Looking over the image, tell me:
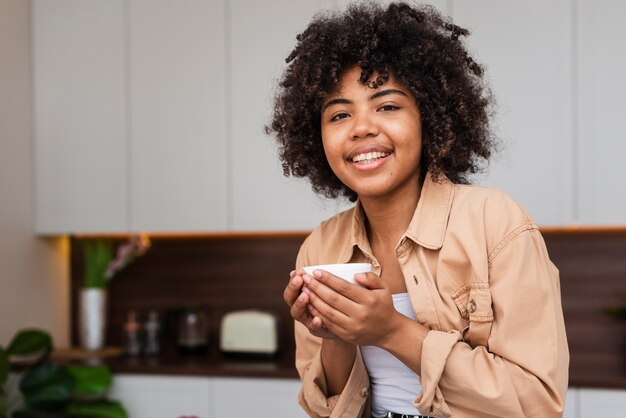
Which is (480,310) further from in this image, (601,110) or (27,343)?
(27,343)

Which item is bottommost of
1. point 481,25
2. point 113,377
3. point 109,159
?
point 113,377

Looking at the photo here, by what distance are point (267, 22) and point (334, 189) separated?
1817 mm

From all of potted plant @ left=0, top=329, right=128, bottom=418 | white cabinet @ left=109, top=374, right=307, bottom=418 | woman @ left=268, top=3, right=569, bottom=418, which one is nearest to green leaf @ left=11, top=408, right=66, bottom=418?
potted plant @ left=0, top=329, right=128, bottom=418

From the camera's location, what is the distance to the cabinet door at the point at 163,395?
3.06 metres

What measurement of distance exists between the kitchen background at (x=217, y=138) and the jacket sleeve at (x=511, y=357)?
1734 millimetres

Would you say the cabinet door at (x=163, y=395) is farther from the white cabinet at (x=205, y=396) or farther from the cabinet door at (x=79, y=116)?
the cabinet door at (x=79, y=116)

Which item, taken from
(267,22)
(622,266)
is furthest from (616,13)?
(267,22)

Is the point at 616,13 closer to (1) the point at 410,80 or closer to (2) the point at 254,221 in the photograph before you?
(2) the point at 254,221

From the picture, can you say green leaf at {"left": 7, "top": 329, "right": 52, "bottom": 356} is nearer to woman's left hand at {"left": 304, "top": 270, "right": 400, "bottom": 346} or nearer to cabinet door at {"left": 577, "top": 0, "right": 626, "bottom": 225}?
cabinet door at {"left": 577, "top": 0, "right": 626, "bottom": 225}

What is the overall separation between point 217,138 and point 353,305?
2248 millimetres

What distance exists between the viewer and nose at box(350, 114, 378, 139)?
1216 millimetres

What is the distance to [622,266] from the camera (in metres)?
3.14

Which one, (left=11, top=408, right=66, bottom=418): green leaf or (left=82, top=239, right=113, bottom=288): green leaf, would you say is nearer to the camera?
(left=11, top=408, right=66, bottom=418): green leaf

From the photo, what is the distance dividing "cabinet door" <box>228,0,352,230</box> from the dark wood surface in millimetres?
324
